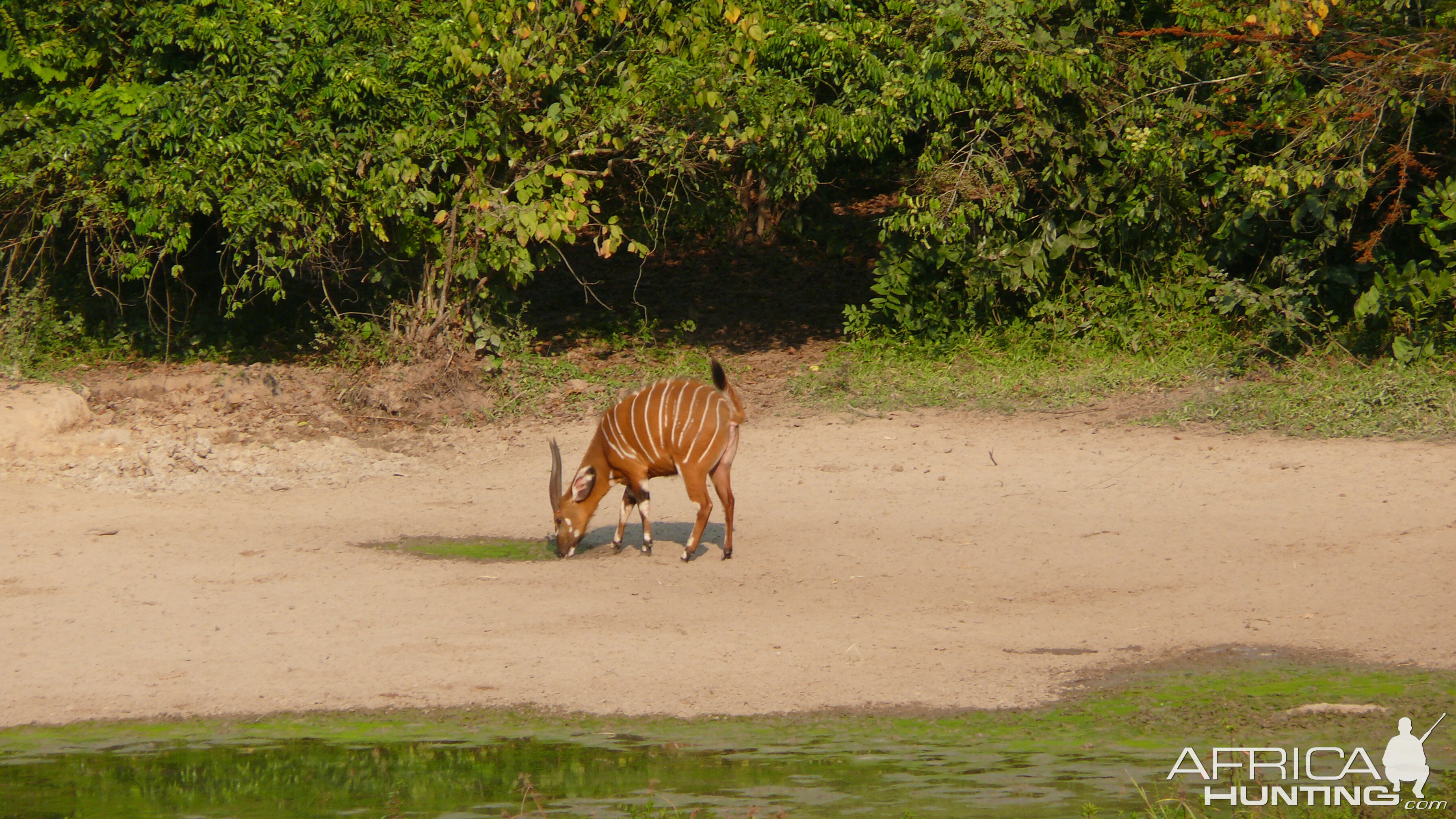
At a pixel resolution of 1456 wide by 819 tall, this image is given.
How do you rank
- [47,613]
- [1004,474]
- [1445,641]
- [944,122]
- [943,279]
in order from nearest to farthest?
1. [1445,641]
2. [47,613]
3. [1004,474]
4. [944,122]
5. [943,279]

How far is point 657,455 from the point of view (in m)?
9.01

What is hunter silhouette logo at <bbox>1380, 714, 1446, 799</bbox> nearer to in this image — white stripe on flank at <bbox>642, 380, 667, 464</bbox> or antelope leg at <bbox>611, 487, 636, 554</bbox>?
white stripe on flank at <bbox>642, 380, 667, 464</bbox>

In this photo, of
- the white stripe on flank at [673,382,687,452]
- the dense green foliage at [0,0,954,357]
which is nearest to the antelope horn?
the white stripe on flank at [673,382,687,452]

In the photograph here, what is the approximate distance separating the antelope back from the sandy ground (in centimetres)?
63

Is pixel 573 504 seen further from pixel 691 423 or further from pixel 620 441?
pixel 691 423

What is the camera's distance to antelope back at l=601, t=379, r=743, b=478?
8.89 metres

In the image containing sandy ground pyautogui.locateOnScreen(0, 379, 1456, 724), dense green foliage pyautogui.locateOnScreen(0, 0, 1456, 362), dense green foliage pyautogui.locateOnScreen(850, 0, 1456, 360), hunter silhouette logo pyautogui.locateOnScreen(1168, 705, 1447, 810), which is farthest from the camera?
dense green foliage pyautogui.locateOnScreen(0, 0, 1456, 362)

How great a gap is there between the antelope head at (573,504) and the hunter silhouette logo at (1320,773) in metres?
4.60

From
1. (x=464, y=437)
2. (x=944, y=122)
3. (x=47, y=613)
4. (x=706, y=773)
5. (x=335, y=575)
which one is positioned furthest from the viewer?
(x=944, y=122)

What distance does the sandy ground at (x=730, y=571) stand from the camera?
6.64m

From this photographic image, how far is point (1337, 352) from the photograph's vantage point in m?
12.3

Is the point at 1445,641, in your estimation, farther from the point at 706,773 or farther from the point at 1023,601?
the point at 706,773

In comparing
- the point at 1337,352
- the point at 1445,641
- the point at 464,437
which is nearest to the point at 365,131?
the point at 464,437

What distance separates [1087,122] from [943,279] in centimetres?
201
